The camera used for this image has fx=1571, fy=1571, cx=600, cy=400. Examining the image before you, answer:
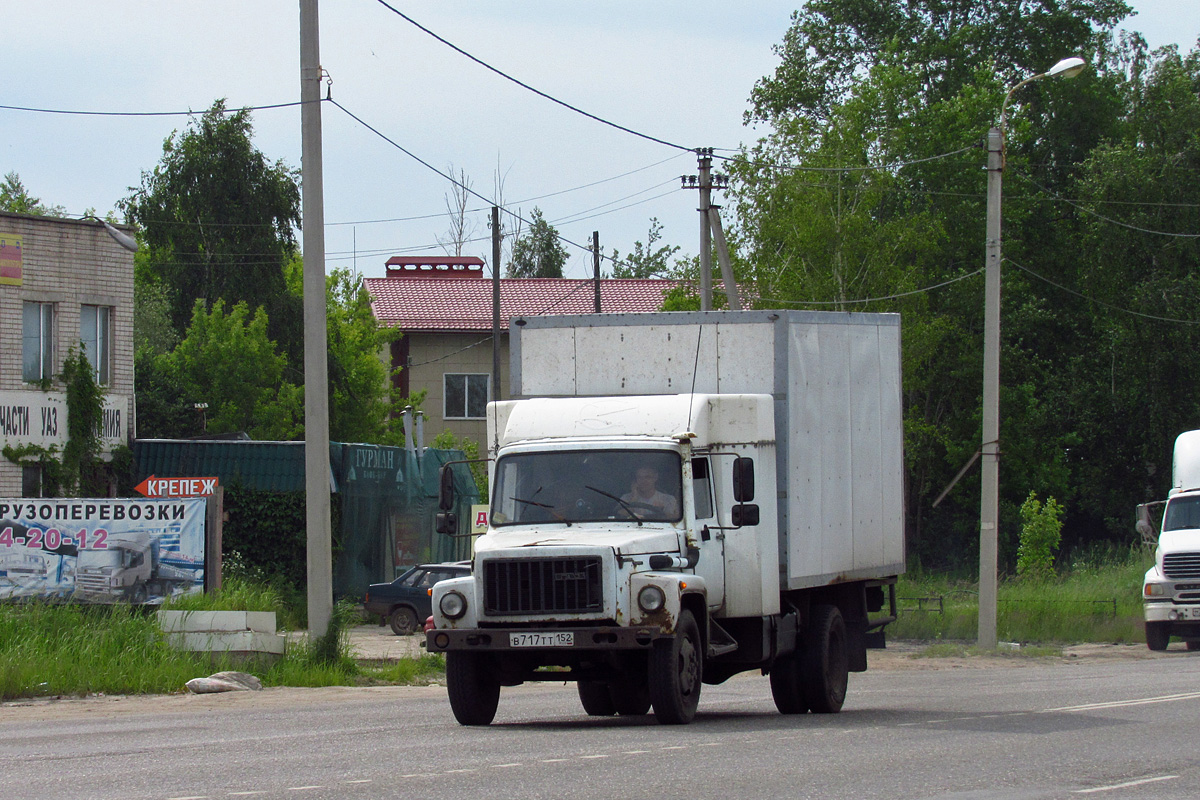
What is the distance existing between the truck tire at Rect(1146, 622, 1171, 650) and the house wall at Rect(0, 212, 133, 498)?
2020 cm

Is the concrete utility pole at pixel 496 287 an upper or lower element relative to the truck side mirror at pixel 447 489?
upper

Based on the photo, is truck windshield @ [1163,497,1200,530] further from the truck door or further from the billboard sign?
the truck door

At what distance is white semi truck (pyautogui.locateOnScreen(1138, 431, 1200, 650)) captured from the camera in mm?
27094

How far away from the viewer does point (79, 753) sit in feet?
37.1

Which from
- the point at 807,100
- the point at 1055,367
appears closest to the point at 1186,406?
the point at 1055,367

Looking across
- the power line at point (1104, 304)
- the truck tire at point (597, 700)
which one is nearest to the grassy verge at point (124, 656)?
the truck tire at point (597, 700)

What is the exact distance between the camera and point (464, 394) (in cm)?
6041

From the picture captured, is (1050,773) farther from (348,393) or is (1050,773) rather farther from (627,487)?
(348,393)

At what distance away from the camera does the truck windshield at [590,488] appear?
1306cm

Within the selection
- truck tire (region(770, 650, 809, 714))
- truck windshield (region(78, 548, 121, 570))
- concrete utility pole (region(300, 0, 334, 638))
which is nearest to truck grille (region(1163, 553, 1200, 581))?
truck tire (region(770, 650, 809, 714))

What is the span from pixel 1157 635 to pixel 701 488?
1738 centimetres

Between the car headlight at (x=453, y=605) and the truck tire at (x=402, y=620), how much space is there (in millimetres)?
17636

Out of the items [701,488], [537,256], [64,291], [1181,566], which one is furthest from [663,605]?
Answer: [537,256]

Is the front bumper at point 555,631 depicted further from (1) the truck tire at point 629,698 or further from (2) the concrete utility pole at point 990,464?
(2) the concrete utility pole at point 990,464
